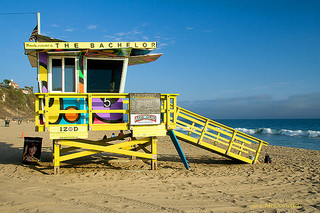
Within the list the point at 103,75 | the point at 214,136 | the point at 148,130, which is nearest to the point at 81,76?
the point at 103,75

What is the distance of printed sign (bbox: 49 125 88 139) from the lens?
7.67 meters

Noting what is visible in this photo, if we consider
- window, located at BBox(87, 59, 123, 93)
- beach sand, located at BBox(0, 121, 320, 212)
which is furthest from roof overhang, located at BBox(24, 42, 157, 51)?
beach sand, located at BBox(0, 121, 320, 212)

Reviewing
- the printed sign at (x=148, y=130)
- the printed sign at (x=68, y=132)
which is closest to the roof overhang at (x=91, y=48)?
the printed sign at (x=68, y=132)

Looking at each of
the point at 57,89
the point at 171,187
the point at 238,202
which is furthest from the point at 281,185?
the point at 57,89

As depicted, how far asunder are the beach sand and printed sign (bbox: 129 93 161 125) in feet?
5.68

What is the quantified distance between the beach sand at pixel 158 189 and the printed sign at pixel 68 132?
1.23 meters

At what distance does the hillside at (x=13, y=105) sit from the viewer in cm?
7323

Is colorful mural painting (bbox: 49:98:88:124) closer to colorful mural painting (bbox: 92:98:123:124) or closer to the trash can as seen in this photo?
colorful mural painting (bbox: 92:98:123:124)

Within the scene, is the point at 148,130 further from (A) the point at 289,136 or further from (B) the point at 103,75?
(A) the point at 289,136

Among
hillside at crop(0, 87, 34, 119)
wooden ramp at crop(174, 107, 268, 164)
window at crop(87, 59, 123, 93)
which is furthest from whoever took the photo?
hillside at crop(0, 87, 34, 119)

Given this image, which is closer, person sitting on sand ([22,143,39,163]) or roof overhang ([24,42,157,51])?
roof overhang ([24,42,157,51])

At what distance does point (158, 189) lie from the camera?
617 centimetres

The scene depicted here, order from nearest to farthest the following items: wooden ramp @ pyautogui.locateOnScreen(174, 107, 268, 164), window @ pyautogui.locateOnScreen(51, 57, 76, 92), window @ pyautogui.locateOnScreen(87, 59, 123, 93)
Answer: window @ pyautogui.locateOnScreen(51, 57, 76, 92), window @ pyautogui.locateOnScreen(87, 59, 123, 93), wooden ramp @ pyautogui.locateOnScreen(174, 107, 268, 164)

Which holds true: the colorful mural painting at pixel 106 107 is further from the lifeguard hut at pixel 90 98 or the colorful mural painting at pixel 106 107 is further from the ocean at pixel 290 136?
the ocean at pixel 290 136
